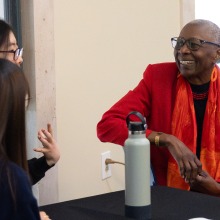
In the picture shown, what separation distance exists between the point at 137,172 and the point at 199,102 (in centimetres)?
90

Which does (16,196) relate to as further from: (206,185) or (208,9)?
(208,9)

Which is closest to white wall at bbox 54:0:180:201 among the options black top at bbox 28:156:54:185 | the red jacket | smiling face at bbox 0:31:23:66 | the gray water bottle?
the red jacket

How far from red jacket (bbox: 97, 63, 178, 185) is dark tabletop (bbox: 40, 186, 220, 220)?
0.54m

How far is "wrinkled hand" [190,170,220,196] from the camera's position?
1867 millimetres

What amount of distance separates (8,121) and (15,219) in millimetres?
190

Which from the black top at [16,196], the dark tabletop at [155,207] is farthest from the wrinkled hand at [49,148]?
the black top at [16,196]

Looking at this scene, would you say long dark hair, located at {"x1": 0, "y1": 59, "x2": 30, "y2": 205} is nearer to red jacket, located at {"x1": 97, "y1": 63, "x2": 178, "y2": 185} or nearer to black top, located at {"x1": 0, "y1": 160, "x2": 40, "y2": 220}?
black top, located at {"x1": 0, "y1": 160, "x2": 40, "y2": 220}

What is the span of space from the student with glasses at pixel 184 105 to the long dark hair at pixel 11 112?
950mm

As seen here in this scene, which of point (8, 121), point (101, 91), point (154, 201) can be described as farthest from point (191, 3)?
point (8, 121)

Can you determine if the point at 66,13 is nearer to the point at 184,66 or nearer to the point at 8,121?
the point at 184,66

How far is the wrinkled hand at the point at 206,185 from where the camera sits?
6.13ft

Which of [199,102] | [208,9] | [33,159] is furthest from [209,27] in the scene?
[208,9]

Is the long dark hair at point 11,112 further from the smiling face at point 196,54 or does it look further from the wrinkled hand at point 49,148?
the smiling face at point 196,54

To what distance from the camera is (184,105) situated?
214 cm
